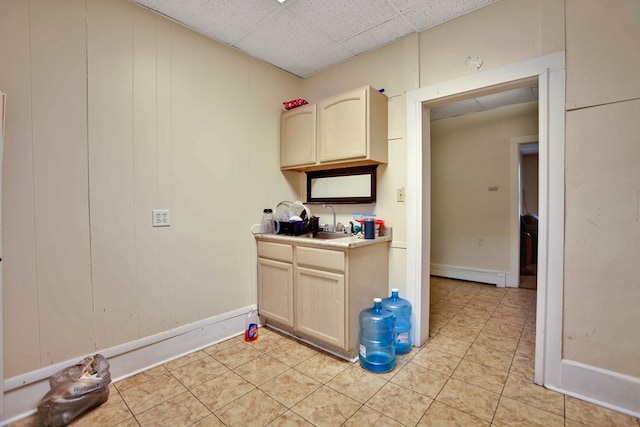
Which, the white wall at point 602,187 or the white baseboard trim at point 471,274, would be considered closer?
the white wall at point 602,187

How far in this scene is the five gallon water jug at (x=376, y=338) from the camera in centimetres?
196

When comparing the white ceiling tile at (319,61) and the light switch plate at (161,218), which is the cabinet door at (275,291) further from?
the white ceiling tile at (319,61)

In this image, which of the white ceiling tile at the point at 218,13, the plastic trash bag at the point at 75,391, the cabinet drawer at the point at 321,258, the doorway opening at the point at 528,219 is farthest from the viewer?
the doorway opening at the point at 528,219

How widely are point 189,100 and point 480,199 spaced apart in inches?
155

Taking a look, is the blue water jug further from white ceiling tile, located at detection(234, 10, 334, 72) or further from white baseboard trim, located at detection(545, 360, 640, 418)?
white ceiling tile, located at detection(234, 10, 334, 72)

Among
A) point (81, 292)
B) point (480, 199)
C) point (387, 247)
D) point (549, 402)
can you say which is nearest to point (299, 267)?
point (387, 247)

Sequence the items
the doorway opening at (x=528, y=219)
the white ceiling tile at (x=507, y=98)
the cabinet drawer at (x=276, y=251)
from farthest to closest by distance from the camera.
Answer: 1. the doorway opening at (x=528, y=219)
2. the white ceiling tile at (x=507, y=98)
3. the cabinet drawer at (x=276, y=251)

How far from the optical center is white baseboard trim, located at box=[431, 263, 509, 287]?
3.93 m

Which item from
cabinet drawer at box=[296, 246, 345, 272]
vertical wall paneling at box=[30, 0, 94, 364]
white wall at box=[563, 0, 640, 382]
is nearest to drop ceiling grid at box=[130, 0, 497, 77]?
vertical wall paneling at box=[30, 0, 94, 364]

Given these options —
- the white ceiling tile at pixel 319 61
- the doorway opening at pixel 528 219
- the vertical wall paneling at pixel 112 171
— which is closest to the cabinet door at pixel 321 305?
the vertical wall paneling at pixel 112 171

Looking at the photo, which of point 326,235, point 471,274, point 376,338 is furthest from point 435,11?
point 471,274

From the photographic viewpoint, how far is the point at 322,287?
2.13m

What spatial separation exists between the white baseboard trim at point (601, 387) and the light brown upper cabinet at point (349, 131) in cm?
181

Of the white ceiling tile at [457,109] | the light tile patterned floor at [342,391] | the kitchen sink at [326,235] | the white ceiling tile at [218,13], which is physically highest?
the white ceiling tile at [457,109]
